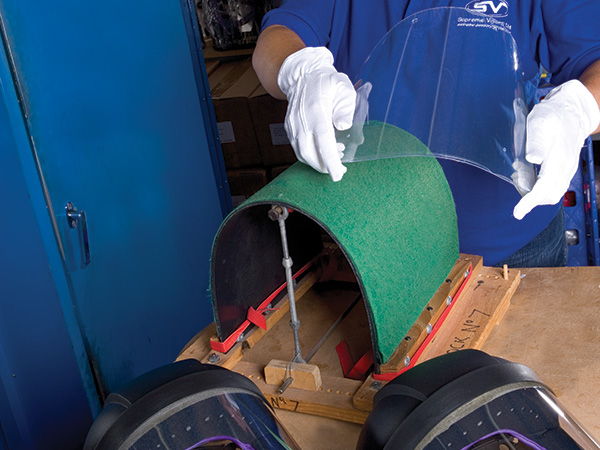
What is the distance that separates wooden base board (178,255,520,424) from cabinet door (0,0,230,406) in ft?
2.30

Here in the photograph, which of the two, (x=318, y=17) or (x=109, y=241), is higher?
(x=318, y=17)

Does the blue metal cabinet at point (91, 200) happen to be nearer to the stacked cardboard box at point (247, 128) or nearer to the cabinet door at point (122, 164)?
the cabinet door at point (122, 164)

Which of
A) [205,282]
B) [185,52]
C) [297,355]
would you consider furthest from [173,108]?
[297,355]

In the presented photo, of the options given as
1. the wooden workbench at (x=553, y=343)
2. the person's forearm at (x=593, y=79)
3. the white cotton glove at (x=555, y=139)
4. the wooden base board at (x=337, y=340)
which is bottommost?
the wooden workbench at (x=553, y=343)

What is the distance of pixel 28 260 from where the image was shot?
1.65 m

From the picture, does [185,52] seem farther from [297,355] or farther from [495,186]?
[297,355]

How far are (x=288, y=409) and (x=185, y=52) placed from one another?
147cm

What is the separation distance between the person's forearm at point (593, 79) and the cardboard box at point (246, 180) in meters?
1.55

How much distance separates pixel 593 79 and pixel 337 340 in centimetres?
71

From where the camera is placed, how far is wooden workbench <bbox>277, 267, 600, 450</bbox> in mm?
992

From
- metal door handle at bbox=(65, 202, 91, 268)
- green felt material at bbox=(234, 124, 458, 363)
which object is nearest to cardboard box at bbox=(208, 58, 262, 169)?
metal door handle at bbox=(65, 202, 91, 268)

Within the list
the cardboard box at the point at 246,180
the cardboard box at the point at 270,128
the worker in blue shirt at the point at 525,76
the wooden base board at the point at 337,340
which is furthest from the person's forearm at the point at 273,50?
the cardboard box at the point at 246,180

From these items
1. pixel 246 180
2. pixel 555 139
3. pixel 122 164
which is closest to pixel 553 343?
pixel 555 139

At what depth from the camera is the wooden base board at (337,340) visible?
1.03 metres
